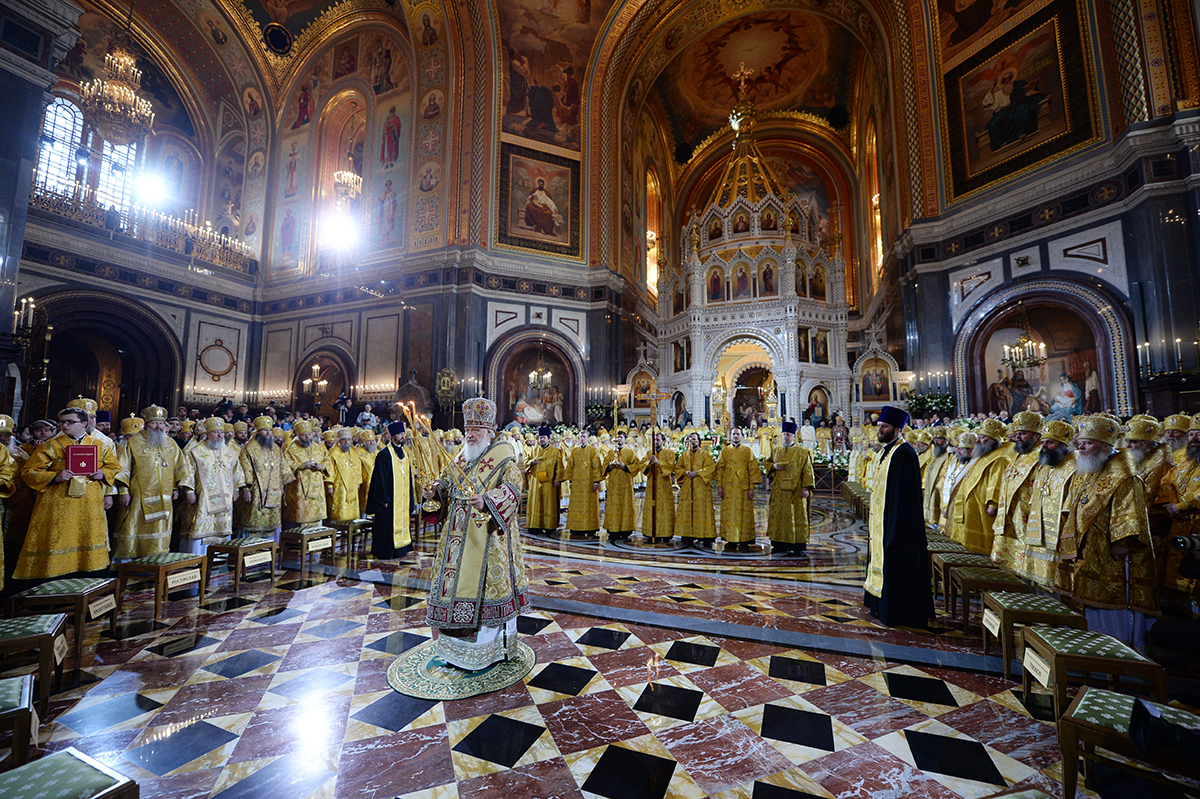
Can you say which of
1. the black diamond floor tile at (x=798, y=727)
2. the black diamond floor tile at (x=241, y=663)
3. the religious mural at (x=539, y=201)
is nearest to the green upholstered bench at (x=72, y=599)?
the black diamond floor tile at (x=241, y=663)

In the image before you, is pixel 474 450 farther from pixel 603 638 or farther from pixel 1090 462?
pixel 1090 462

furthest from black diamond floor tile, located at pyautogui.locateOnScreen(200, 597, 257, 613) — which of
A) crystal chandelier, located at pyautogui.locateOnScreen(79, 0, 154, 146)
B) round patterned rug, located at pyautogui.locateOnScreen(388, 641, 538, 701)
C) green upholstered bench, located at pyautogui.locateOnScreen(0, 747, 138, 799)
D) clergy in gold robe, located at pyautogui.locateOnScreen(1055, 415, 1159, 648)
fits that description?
crystal chandelier, located at pyautogui.locateOnScreen(79, 0, 154, 146)

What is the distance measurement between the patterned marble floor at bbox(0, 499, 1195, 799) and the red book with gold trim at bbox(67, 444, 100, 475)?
1312 mm

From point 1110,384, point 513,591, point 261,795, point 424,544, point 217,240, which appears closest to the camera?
point 261,795

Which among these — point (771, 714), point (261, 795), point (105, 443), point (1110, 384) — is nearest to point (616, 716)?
point (771, 714)

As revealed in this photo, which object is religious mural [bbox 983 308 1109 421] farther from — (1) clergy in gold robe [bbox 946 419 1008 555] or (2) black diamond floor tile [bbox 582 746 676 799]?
(2) black diamond floor tile [bbox 582 746 676 799]

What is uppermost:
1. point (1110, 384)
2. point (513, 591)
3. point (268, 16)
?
point (268, 16)

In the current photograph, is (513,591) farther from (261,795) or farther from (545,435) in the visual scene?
(545,435)

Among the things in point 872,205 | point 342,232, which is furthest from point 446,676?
point 872,205

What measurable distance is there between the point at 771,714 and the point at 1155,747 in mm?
1717

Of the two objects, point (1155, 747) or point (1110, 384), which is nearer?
point (1155, 747)

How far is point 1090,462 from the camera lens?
11.9 ft

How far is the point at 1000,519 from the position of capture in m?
4.56

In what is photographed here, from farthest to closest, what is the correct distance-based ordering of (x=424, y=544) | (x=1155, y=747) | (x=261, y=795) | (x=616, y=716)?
1. (x=424, y=544)
2. (x=616, y=716)
3. (x=261, y=795)
4. (x=1155, y=747)
